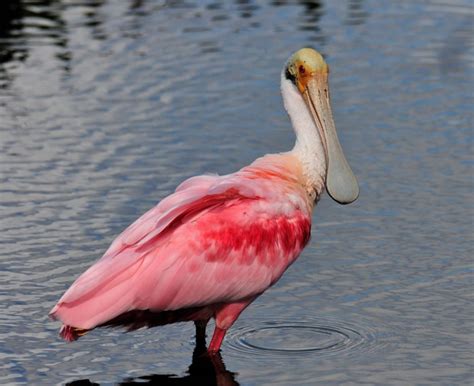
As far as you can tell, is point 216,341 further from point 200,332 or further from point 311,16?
point 311,16

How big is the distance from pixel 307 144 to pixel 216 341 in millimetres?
1335

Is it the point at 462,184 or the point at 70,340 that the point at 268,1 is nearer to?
the point at 462,184

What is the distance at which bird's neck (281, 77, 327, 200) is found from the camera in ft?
27.4

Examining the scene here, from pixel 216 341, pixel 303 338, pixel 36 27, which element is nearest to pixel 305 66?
pixel 303 338

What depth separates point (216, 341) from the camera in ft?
25.9

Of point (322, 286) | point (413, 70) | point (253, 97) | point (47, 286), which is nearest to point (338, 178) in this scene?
point (322, 286)

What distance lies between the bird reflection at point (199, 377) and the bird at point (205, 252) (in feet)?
0.27

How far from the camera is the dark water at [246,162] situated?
25.9 feet

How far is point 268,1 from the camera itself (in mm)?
17312

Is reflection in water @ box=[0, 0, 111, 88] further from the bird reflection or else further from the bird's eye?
the bird reflection

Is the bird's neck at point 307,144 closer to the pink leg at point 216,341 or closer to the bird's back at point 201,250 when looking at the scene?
the bird's back at point 201,250

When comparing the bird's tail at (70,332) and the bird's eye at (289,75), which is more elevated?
the bird's eye at (289,75)

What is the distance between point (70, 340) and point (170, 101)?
5997 mm

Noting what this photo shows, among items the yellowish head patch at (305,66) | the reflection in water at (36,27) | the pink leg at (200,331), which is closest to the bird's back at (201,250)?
the pink leg at (200,331)
